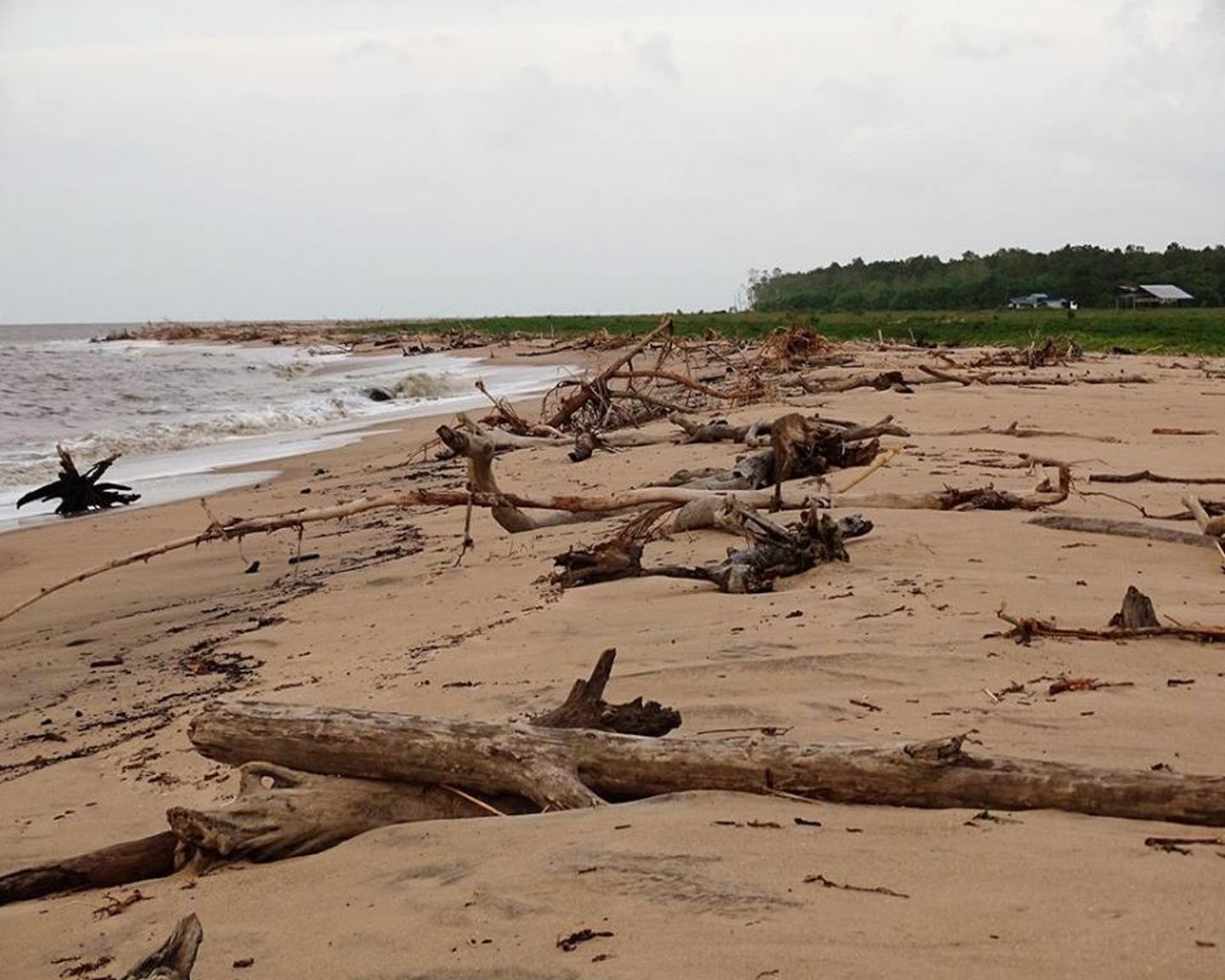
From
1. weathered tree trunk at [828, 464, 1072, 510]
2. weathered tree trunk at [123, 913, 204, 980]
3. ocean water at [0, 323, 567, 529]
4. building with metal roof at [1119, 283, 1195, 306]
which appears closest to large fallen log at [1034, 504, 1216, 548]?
weathered tree trunk at [828, 464, 1072, 510]

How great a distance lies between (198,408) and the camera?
22.4 m

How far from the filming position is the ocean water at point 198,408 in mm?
14398

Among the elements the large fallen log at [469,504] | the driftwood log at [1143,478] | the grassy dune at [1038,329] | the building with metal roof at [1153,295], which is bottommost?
the driftwood log at [1143,478]

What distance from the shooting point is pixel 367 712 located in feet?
10.6

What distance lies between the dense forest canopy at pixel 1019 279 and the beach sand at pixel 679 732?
158ft

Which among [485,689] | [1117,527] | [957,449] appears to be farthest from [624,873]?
[957,449]

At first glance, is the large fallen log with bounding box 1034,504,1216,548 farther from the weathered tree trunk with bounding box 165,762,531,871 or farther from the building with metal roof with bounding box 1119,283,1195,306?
the building with metal roof with bounding box 1119,283,1195,306

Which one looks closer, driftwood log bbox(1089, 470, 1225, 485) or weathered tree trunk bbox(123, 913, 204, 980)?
weathered tree trunk bbox(123, 913, 204, 980)

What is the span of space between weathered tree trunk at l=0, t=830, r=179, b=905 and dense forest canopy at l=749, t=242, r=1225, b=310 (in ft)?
168

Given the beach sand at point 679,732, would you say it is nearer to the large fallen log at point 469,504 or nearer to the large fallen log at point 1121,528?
the large fallen log at point 1121,528

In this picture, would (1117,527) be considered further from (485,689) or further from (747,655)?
(485,689)

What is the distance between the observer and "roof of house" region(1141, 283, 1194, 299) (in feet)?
166

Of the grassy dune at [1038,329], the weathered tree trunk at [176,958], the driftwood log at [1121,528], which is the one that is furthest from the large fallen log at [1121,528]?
the grassy dune at [1038,329]

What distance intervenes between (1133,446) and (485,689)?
6276 millimetres
